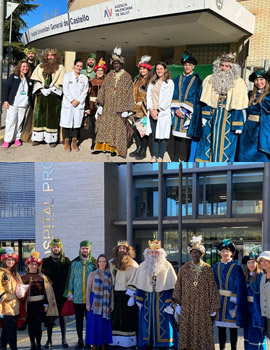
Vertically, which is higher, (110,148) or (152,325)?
(110,148)

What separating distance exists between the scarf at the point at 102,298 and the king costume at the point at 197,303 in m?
0.95

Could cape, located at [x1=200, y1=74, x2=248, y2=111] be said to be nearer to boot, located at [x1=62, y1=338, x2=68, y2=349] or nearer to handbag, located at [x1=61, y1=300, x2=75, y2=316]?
handbag, located at [x1=61, y1=300, x2=75, y2=316]

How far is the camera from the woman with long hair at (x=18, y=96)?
873cm

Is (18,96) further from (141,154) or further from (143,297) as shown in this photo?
(143,297)

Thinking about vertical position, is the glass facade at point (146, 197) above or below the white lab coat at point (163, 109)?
below

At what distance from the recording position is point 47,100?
8.66 metres

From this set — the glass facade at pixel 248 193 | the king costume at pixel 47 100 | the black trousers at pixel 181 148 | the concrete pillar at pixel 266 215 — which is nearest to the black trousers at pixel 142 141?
the black trousers at pixel 181 148

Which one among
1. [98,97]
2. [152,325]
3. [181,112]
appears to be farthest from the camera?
[98,97]

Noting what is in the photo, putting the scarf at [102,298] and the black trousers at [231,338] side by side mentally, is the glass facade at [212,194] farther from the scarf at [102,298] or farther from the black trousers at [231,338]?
the black trousers at [231,338]

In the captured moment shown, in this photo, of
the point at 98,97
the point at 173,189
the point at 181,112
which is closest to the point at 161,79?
the point at 181,112

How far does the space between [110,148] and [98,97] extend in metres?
0.86

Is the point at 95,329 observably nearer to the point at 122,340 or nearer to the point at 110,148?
the point at 122,340

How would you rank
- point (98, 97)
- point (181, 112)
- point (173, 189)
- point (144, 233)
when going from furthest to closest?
point (144, 233) → point (173, 189) → point (98, 97) → point (181, 112)

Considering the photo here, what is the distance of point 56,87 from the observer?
8.59 meters
